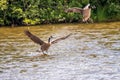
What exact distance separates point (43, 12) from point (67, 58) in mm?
19552

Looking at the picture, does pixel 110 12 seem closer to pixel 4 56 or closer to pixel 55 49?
pixel 55 49

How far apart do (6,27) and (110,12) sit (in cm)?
928

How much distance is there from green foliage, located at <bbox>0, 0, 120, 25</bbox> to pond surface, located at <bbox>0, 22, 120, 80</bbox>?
871 centimetres

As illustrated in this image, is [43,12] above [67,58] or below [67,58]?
below

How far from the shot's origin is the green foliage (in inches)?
1497

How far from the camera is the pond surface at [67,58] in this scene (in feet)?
54.1

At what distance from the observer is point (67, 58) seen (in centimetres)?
1997

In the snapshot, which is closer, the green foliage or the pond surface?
the pond surface

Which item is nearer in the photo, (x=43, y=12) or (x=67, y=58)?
(x=67, y=58)

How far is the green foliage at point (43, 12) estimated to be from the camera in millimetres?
38031

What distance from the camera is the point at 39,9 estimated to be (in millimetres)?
39531

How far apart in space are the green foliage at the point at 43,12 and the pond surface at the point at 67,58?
8.71 meters

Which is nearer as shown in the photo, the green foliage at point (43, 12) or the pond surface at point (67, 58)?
the pond surface at point (67, 58)

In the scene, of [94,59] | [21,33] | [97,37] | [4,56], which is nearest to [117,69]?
[94,59]
